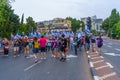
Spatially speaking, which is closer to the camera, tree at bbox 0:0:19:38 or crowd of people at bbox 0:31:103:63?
crowd of people at bbox 0:31:103:63

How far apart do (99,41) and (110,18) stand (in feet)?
418

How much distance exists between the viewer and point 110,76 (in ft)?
52.6

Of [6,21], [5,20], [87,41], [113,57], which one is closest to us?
[113,57]

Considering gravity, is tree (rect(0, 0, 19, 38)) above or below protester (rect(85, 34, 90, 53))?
above

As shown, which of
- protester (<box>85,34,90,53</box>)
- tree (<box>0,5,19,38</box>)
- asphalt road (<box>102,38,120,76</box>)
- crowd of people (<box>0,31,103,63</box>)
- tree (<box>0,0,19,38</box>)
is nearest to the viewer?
asphalt road (<box>102,38,120,76</box>)

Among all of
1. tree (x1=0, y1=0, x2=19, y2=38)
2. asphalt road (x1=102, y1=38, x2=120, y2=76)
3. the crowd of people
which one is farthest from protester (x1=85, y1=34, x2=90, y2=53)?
tree (x1=0, y1=0, x2=19, y2=38)

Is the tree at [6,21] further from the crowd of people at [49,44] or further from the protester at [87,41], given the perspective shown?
the protester at [87,41]

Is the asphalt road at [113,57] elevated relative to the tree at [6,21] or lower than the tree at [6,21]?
lower

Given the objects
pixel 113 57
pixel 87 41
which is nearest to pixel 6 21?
pixel 87 41

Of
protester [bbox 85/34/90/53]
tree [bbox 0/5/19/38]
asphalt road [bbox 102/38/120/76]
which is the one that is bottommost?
asphalt road [bbox 102/38/120/76]

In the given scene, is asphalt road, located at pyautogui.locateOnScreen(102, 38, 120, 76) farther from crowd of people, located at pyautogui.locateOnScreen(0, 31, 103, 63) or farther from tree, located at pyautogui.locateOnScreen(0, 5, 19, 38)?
tree, located at pyautogui.locateOnScreen(0, 5, 19, 38)

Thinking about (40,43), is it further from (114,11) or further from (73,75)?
(114,11)

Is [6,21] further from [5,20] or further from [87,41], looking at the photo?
[87,41]

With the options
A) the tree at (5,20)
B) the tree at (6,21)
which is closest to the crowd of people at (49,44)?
the tree at (5,20)
